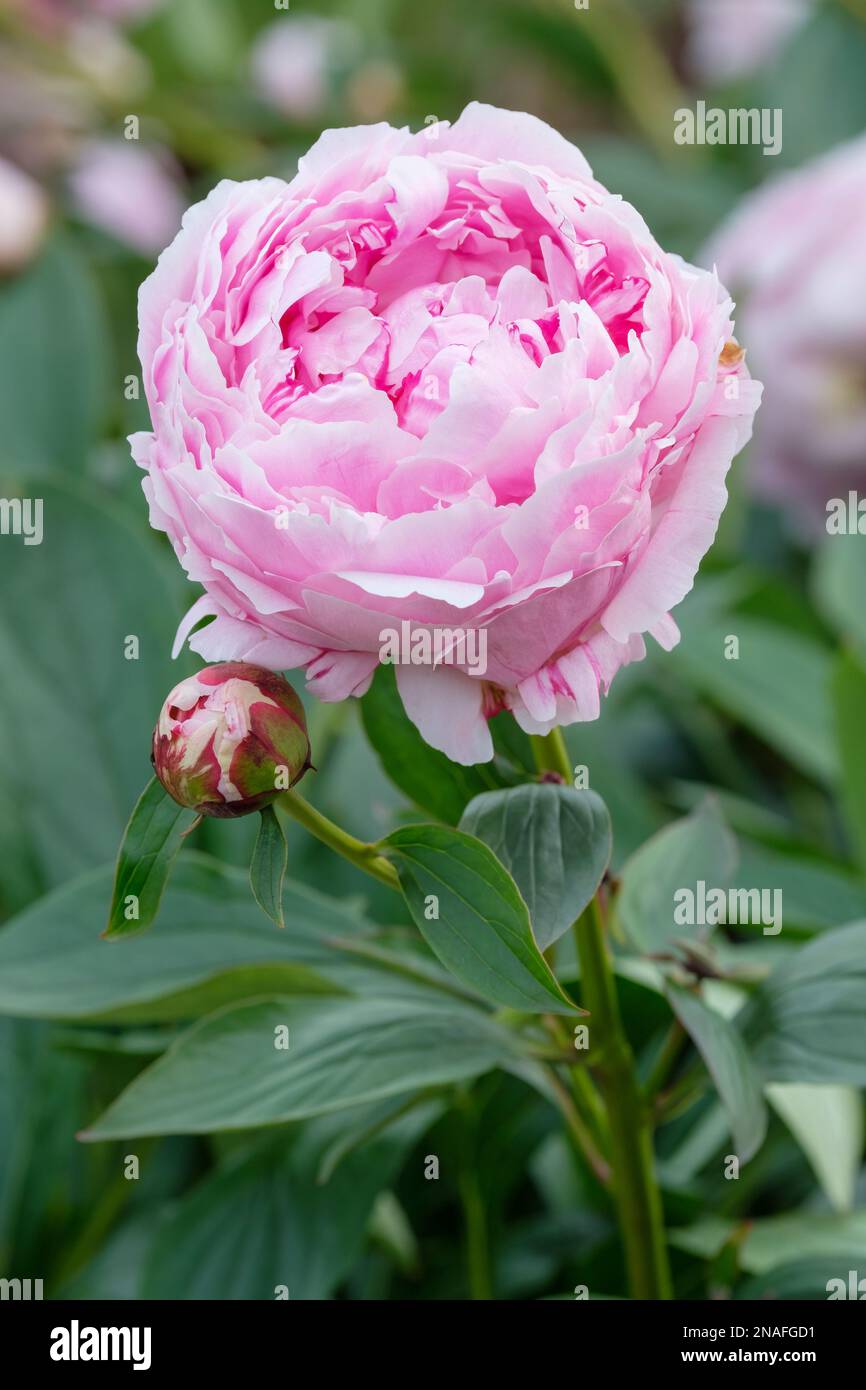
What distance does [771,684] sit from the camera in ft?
1.81

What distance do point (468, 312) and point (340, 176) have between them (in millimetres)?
33

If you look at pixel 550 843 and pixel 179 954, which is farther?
pixel 179 954

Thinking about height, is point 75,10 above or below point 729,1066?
above

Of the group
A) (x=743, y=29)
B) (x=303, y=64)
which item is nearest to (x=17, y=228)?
(x=303, y=64)

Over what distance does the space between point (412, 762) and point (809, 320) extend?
400mm

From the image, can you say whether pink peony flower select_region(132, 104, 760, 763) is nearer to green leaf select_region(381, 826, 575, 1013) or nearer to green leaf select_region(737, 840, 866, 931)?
green leaf select_region(381, 826, 575, 1013)

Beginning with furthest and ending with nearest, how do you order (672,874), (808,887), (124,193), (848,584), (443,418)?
(124,193)
(848,584)
(808,887)
(672,874)
(443,418)

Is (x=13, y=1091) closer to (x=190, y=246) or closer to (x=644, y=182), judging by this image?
(x=190, y=246)

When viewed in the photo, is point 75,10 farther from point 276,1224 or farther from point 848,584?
point 276,1224

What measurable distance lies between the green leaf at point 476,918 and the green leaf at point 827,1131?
0.16 metres

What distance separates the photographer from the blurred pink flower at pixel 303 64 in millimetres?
922

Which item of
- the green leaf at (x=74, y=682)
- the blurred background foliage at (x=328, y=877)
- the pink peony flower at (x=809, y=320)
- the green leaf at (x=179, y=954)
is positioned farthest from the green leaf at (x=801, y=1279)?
the pink peony flower at (x=809, y=320)

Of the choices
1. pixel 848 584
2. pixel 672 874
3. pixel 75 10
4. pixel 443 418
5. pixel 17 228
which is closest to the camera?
pixel 443 418

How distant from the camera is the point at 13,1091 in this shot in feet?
1.53
